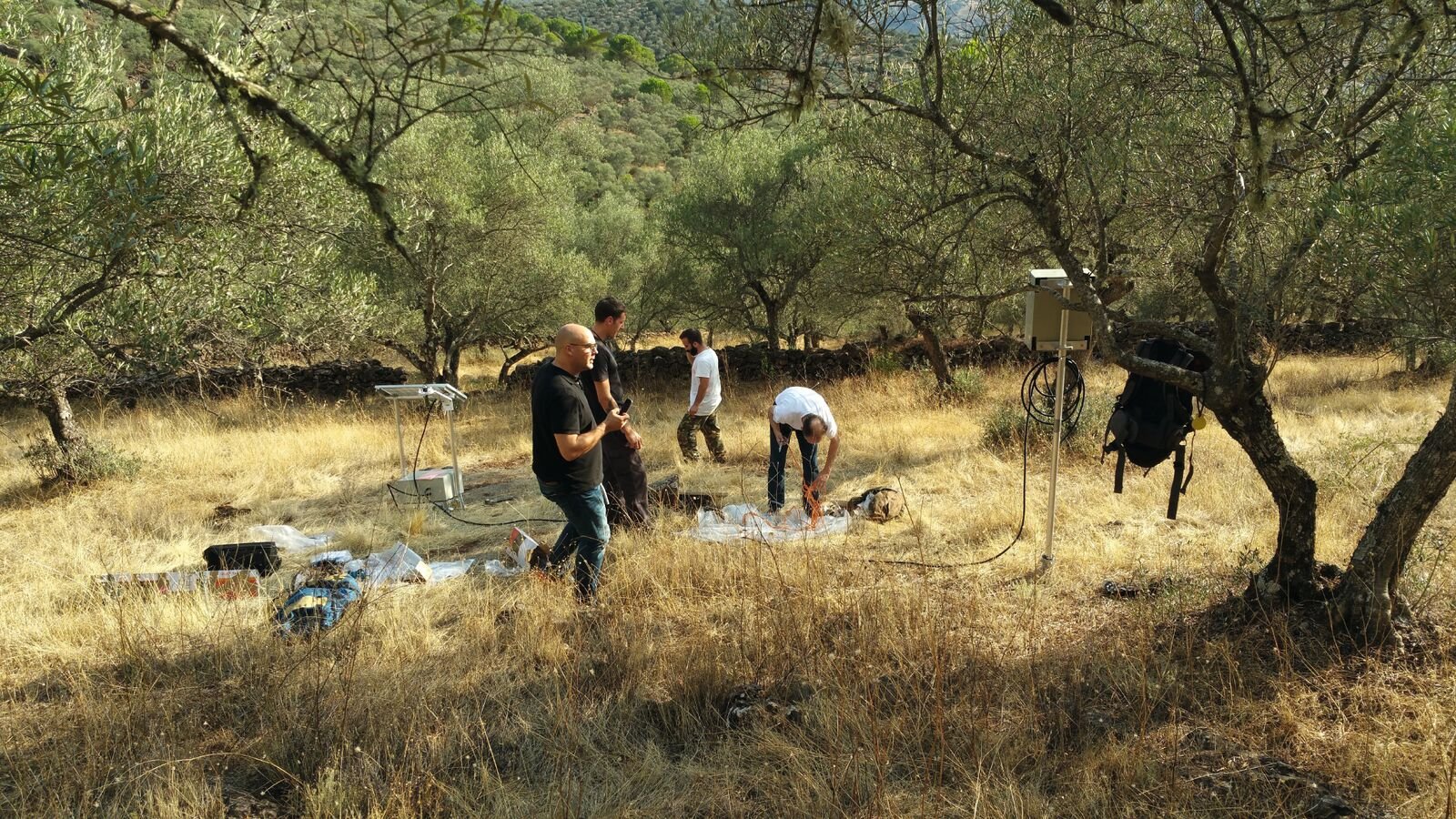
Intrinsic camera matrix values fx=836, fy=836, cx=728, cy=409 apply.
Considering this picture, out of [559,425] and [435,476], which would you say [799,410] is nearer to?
[559,425]

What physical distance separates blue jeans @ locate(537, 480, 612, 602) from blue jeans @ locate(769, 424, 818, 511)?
2291 millimetres

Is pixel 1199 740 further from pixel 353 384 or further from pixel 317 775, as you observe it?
pixel 353 384

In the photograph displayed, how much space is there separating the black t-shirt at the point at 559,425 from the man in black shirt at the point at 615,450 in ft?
3.49

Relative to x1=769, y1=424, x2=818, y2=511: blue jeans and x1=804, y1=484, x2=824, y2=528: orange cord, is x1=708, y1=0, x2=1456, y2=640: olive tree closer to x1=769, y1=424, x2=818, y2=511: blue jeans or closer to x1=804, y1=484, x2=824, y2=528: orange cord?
x1=804, y1=484, x2=824, y2=528: orange cord

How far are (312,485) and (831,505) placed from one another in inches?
226

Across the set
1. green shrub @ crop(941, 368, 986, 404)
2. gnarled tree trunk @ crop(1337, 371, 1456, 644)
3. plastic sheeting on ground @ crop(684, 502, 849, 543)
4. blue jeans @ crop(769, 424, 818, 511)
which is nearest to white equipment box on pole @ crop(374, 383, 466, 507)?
plastic sheeting on ground @ crop(684, 502, 849, 543)

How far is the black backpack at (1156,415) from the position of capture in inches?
176

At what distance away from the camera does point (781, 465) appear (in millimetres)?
6820

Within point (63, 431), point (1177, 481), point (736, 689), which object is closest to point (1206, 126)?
point (1177, 481)

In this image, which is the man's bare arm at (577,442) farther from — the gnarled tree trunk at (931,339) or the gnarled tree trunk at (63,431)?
the gnarled tree trunk at (931,339)

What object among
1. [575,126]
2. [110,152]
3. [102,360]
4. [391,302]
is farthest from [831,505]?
[575,126]

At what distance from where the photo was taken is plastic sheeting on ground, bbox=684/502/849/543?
586 centimetres

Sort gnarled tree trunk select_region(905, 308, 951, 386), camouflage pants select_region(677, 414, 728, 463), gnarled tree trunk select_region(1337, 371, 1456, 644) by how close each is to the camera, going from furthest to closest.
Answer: gnarled tree trunk select_region(905, 308, 951, 386), camouflage pants select_region(677, 414, 728, 463), gnarled tree trunk select_region(1337, 371, 1456, 644)

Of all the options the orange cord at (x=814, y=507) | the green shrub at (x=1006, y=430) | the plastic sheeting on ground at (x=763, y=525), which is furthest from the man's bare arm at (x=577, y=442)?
Answer: the green shrub at (x=1006, y=430)
